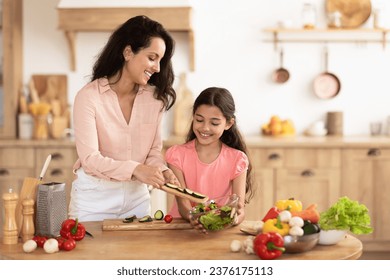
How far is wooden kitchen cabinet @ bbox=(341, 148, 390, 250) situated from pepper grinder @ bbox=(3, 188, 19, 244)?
282cm

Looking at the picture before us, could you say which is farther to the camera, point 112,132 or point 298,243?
point 112,132

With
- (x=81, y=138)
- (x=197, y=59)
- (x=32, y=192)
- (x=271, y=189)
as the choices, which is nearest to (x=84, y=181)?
(x=81, y=138)

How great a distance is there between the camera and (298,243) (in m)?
2.04

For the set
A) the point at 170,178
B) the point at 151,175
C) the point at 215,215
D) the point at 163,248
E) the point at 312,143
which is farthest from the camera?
the point at 312,143

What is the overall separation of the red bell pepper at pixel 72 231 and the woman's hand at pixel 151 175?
1.06 feet

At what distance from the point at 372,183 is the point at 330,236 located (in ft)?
8.44

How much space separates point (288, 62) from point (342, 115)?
1.81ft

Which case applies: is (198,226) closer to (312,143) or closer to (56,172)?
(312,143)

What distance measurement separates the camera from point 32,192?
2.26 m

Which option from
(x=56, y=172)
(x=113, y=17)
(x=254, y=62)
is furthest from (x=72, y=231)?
(x=254, y=62)

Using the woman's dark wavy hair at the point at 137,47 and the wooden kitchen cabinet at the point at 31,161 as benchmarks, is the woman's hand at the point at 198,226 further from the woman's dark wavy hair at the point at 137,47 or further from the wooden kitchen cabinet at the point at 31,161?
the wooden kitchen cabinet at the point at 31,161

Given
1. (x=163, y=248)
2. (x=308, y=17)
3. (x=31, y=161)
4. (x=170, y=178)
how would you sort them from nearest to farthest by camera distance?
(x=163, y=248) < (x=170, y=178) < (x=31, y=161) < (x=308, y=17)

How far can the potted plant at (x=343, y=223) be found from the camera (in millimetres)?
2133
